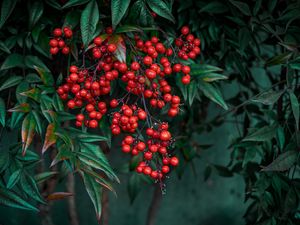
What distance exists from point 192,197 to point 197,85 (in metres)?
1.18

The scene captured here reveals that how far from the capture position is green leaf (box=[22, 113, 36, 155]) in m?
0.76

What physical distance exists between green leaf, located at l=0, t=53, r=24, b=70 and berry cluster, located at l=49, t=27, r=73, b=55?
105mm

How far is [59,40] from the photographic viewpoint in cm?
83

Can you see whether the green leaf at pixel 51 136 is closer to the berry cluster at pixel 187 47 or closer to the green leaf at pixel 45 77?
the green leaf at pixel 45 77

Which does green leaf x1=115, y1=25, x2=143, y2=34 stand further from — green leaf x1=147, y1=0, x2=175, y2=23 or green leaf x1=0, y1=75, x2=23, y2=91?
green leaf x1=0, y1=75, x2=23, y2=91

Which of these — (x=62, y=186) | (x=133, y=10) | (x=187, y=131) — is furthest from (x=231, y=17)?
(x=62, y=186)

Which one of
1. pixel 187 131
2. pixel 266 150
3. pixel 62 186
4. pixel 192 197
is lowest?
pixel 192 197

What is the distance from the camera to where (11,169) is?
818 millimetres

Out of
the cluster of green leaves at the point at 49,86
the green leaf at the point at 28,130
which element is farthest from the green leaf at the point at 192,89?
the green leaf at the point at 28,130

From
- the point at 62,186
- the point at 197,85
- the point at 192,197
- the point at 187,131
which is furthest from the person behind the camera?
the point at 192,197

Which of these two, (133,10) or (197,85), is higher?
(133,10)

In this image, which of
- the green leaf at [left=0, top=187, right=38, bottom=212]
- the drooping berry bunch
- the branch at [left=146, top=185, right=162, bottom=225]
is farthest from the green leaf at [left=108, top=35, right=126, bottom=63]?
the branch at [left=146, top=185, right=162, bottom=225]

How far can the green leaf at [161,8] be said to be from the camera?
2.67 ft

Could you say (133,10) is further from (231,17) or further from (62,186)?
(62,186)
